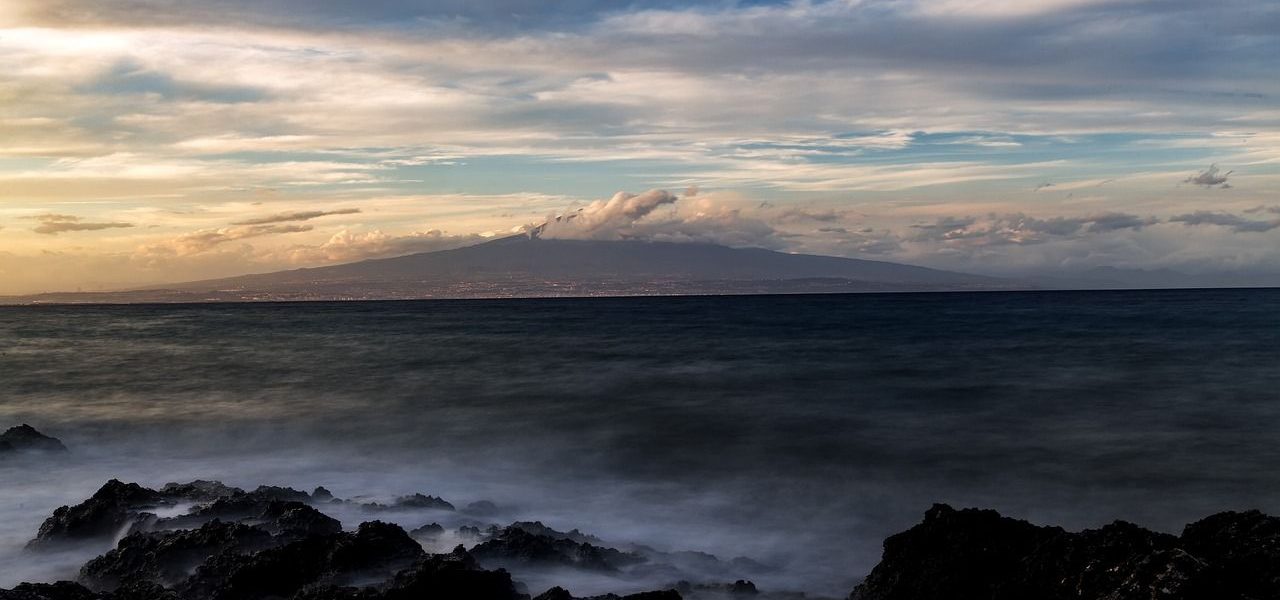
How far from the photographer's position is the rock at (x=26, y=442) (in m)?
20.9

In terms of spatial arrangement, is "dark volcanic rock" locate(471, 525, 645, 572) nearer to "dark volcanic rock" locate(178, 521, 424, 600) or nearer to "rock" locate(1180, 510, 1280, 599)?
"dark volcanic rock" locate(178, 521, 424, 600)

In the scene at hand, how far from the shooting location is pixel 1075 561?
916cm

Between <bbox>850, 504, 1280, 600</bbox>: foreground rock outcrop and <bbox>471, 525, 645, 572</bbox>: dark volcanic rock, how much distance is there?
139 inches

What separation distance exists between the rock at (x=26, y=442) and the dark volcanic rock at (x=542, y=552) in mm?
14612

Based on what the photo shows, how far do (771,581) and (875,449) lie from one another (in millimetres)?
10843

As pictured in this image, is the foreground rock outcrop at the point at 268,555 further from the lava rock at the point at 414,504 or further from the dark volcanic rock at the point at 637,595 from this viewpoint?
the lava rock at the point at 414,504

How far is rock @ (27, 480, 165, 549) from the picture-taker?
1371 cm

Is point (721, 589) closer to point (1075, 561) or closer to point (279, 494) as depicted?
point (1075, 561)

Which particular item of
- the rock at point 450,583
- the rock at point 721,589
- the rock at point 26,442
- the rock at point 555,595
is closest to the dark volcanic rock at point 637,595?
the rock at point 555,595

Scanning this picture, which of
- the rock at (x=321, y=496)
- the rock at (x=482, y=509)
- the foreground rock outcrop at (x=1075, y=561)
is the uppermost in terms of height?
the foreground rock outcrop at (x=1075, y=561)

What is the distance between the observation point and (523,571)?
12055 mm

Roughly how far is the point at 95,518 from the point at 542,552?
710cm

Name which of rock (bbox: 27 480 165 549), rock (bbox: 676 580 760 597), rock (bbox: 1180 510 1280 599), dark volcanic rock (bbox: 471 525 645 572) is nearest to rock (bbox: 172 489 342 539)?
rock (bbox: 27 480 165 549)

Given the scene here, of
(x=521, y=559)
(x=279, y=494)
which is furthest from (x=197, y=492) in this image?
(x=521, y=559)
